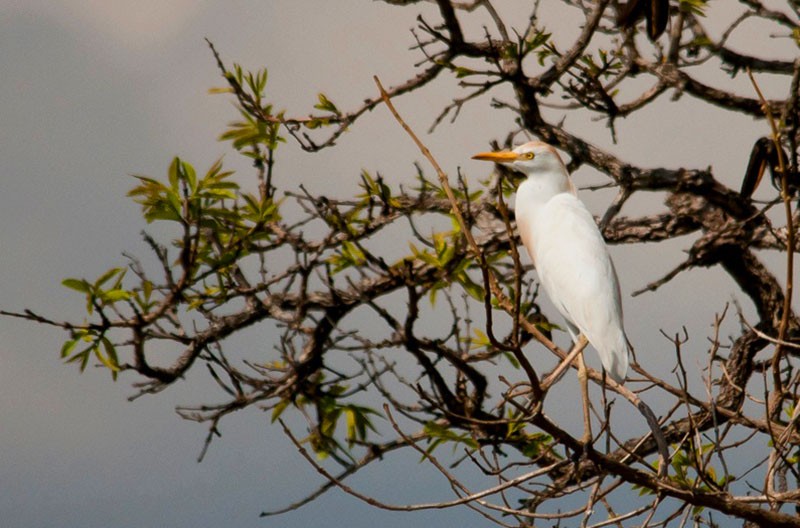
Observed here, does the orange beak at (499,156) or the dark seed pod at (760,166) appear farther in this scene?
the dark seed pod at (760,166)

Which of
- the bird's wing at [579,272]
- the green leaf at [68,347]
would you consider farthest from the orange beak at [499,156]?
the green leaf at [68,347]

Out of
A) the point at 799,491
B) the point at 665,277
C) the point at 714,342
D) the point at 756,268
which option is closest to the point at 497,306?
the point at 714,342

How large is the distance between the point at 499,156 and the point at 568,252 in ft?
1.41

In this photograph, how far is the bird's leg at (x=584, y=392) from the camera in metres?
3.09

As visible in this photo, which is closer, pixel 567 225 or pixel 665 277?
pixel 567 225

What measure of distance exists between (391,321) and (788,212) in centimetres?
104

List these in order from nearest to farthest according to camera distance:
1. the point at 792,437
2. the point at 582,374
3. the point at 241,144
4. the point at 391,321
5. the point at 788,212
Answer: the point at 788,212 < the point at 391,321 < the point at 582,374 < the point at 792,437 < the point at 241,144

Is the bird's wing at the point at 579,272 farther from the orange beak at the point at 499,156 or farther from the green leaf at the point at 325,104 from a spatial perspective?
the green leaf at the point at 325,104

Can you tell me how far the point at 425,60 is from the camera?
425 cm

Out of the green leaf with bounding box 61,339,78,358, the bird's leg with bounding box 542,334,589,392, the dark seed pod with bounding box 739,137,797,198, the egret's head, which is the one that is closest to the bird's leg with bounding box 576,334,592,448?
the bird's leg with bounding box 542,334,589,392

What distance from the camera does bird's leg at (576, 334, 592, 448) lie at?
3091 millimetres

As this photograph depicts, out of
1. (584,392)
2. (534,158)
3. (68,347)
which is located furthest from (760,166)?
(68,347)

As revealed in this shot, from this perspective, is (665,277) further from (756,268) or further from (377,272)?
(377,272)

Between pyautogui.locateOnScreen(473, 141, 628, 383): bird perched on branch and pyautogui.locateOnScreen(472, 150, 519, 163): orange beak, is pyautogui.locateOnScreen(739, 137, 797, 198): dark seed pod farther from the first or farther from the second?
pyautogui.locateOnScreen(472, 150, 519, 163): orange beak
